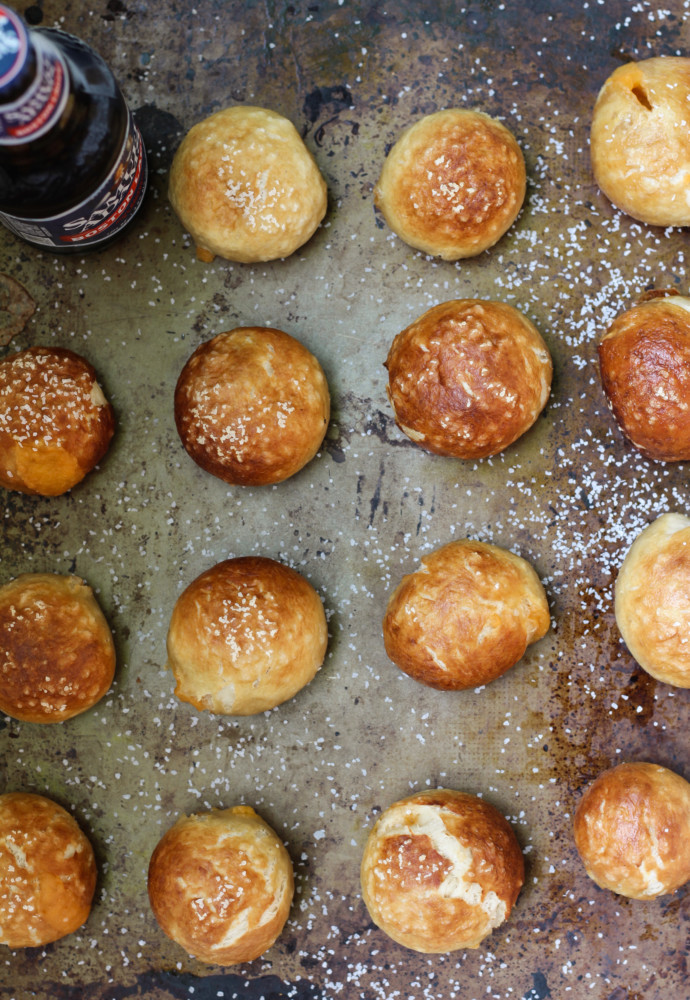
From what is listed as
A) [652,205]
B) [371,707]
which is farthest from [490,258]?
[371,707]

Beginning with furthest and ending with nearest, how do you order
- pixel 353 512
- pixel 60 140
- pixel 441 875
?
pixel 353 512
pixel 441 875
pixel 60 140

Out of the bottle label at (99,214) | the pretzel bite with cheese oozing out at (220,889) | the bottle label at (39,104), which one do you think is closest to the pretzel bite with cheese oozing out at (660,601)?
the pretzel bite with cheese oozing out at (220,889)

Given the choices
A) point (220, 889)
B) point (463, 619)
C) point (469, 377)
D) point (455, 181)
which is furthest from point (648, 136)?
point (220, 889)

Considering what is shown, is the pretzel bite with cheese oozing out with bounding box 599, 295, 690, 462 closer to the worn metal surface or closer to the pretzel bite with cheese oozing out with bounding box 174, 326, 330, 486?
the worn metal surface

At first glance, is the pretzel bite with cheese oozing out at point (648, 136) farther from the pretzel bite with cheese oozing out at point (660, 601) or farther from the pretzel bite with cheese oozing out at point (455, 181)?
the pretzel bite with cheese oozing out at point (660, 601)

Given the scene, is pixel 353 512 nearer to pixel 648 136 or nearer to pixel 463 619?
pixel 463 619

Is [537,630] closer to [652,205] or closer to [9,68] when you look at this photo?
[652,205]

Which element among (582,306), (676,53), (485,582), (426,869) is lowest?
(426,869)
